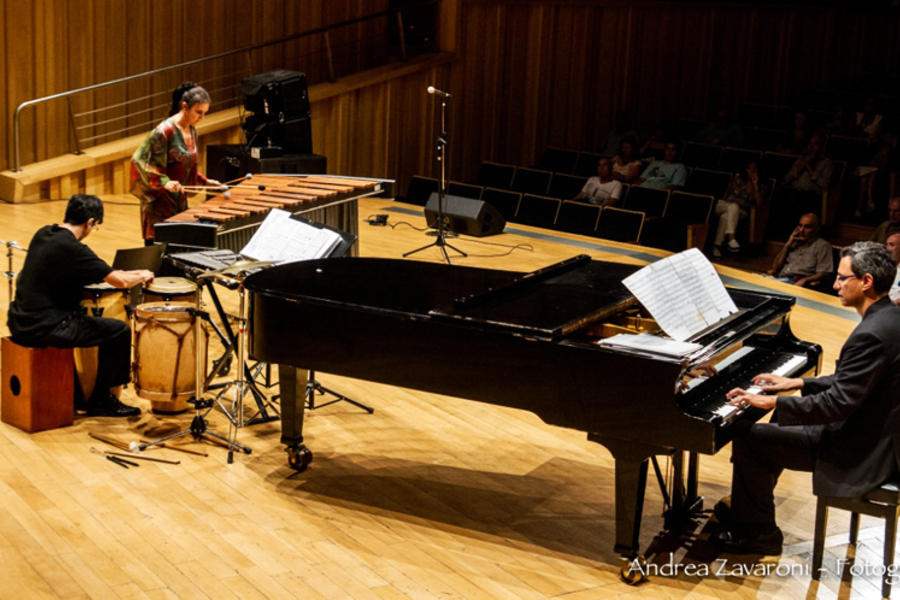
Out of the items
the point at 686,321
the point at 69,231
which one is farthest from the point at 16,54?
the point at 686,321

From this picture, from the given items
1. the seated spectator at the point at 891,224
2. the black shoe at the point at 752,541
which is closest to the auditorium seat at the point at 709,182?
the seated spectator at the point at 891,224

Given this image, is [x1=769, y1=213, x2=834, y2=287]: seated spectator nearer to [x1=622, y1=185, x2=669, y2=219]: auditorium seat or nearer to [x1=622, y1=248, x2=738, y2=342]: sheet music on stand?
[x1=622, y1=185, x2=669, y2=219]: auditorium seat

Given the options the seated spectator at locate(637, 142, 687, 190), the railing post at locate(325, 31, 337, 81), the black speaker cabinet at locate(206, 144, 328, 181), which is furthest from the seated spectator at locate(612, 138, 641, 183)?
the railing post at locate(325, 31, 337, 81)

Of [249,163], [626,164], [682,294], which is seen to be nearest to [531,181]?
[626,164]

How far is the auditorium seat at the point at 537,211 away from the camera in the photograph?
966cm

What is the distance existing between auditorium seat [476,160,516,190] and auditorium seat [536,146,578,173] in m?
0.50

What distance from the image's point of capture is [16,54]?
9891 mm

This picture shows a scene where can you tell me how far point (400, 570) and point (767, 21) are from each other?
1113 cm

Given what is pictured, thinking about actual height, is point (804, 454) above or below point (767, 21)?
below

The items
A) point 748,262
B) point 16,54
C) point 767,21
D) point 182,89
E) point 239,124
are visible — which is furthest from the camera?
point 767,21

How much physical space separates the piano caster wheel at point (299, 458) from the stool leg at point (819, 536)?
195cm

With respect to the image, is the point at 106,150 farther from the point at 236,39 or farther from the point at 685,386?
the point at 685,386

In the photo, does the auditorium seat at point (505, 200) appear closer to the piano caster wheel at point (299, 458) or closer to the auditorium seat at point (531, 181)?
the auditorium seat at point (531, 181)

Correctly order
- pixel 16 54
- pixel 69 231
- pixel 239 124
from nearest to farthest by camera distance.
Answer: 1. pixel 69 231
2. pixel 16 54
3. pixel 239 124
